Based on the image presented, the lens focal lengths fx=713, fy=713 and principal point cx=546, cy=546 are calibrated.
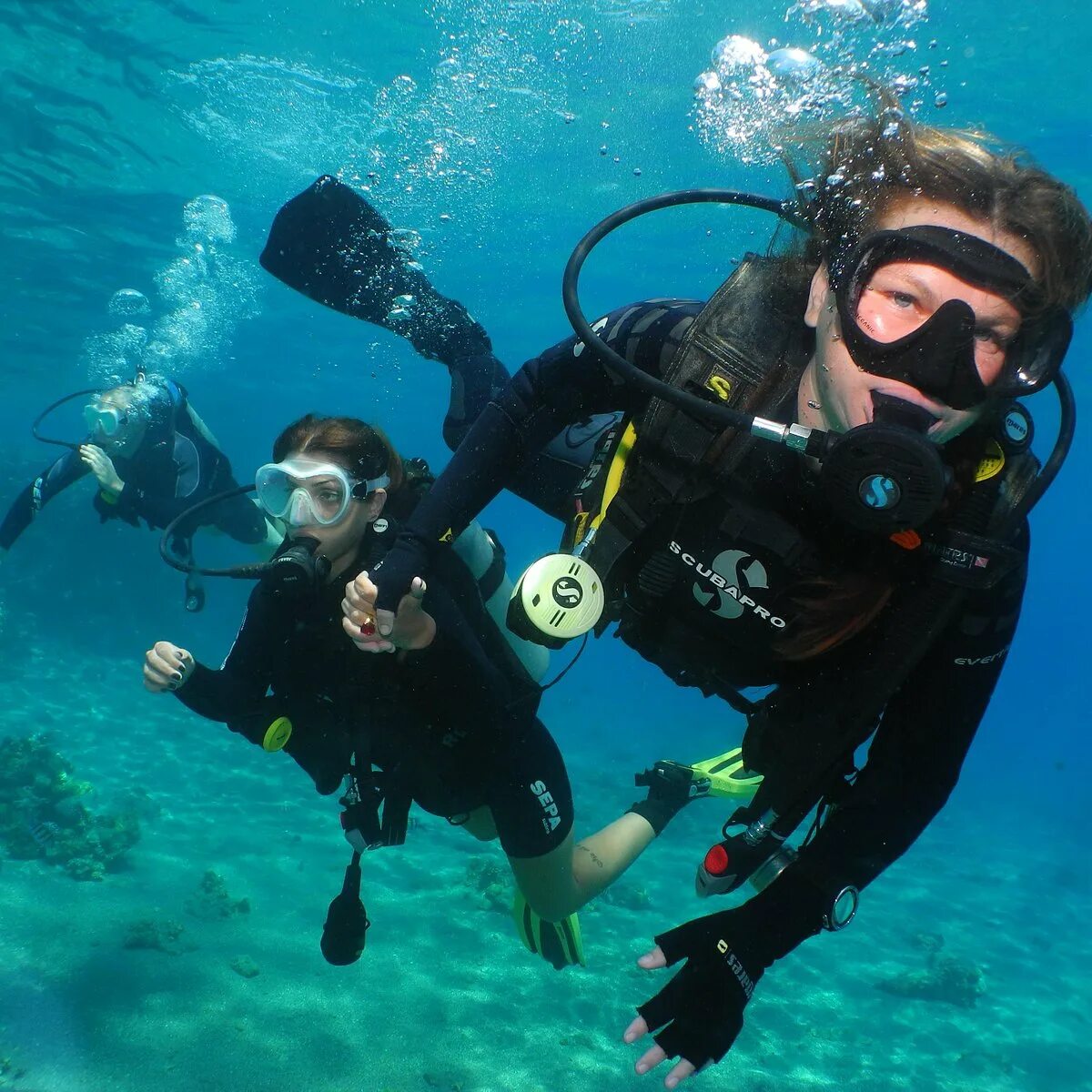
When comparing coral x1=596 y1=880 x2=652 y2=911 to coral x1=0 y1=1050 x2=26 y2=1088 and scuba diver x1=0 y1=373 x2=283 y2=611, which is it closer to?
coral x1=0 y1=1050 x2=26 y2=1088

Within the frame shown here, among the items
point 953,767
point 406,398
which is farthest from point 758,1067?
point 406,398

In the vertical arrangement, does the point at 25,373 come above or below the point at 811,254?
above

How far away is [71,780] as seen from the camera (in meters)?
12.1

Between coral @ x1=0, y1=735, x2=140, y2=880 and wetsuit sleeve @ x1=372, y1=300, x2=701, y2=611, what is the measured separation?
9.69 m

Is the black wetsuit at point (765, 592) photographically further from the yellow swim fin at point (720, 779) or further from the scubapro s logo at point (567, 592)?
the yellow swim fin at point (720, 779)

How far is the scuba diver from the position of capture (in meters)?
8.82

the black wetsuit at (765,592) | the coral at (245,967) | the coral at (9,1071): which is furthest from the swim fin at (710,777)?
the coral at (9,1071)

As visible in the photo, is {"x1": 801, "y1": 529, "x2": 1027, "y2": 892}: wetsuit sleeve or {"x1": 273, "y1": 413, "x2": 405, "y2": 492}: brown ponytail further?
{"x1": 273, "y1": 413, "x2": 405, "y2": 492}: brown ponytail

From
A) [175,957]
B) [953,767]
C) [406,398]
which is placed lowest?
[175,957]

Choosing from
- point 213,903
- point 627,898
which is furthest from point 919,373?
point 627,898

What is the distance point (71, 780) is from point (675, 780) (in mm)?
11195

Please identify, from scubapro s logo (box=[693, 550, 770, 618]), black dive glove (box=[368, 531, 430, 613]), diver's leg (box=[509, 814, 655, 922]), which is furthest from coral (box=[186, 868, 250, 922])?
scubapro s logo (box=[693, 550, 770, 618])

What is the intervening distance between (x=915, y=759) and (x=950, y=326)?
1525 mm

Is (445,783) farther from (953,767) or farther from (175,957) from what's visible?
(175,957)
